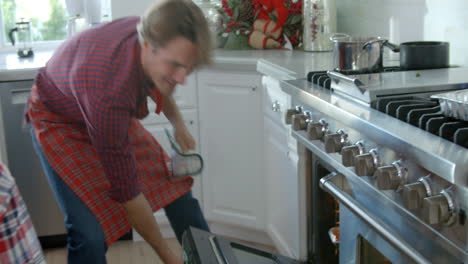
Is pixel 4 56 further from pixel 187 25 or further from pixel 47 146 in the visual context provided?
pixel 187 25

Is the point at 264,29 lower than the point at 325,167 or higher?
higher

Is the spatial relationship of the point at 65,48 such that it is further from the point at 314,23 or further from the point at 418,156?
the point at 314,23

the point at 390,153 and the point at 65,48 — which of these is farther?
the point at 65,48

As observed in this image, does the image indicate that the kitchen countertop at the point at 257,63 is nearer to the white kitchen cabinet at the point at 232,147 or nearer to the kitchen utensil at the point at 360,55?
the white kitchen cabinet at the point at 232,147

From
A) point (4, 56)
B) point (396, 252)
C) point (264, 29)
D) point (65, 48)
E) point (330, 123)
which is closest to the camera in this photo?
point (396, 252)

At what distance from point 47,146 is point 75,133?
9 centimetres

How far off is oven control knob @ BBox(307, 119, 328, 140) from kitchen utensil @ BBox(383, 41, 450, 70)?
0.32 metres

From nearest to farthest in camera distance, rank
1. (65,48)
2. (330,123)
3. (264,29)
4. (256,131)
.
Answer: (330,123) < (65,48) < (256,131) < (264,29)

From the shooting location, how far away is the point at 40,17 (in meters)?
3.57

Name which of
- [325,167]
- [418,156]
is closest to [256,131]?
[325,167]

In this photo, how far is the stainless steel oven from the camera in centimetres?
103

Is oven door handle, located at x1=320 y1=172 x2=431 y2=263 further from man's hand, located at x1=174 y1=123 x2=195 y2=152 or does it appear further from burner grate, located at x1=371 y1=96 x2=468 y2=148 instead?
man's hand, located at x1=174 y1=123 x2=195 y2=152

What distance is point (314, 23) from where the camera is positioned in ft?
8.78

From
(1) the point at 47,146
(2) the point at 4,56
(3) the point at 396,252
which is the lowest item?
(3) the point at 396,252
